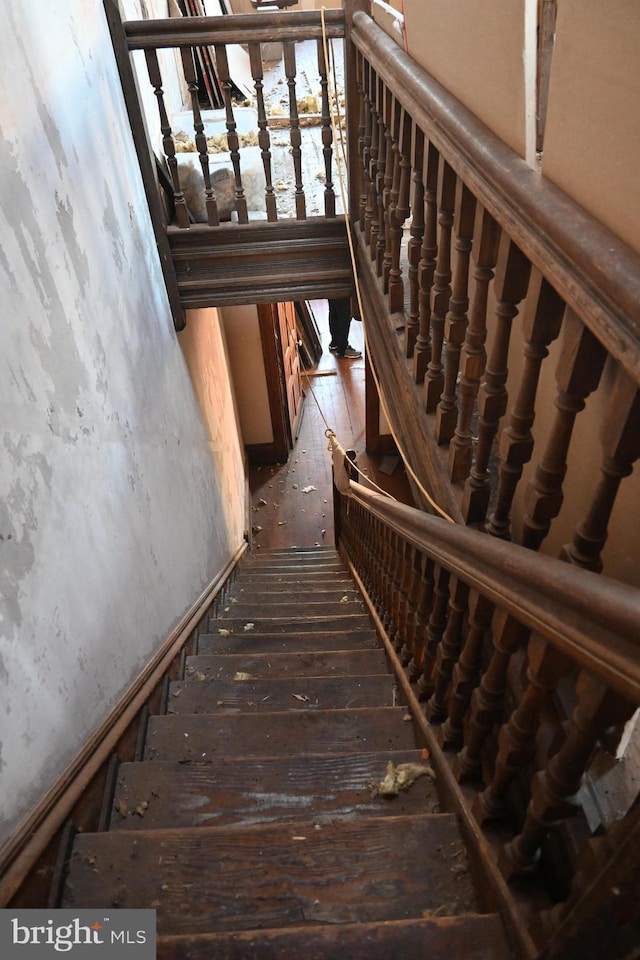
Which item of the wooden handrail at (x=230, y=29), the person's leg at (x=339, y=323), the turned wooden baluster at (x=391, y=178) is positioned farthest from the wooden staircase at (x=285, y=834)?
the person's leg at (x=339, y=323)

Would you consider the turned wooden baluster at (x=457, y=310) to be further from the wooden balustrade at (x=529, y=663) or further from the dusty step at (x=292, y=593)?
the dusty step at (x=292, y=593)

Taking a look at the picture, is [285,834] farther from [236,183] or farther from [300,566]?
[300,566]

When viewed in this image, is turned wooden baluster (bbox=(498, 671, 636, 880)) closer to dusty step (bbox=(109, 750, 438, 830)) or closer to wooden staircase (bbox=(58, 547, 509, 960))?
wooden staircase (bbox=(58, 547, 509, 960))

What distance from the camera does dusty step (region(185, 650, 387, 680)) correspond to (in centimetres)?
229

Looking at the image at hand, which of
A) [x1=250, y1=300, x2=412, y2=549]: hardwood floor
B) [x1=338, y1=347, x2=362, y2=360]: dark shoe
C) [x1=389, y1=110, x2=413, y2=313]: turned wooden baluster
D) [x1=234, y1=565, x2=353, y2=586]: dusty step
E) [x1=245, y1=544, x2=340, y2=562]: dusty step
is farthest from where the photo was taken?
[x1=338, y1=347, x2=362, y2=360]: dark shoe

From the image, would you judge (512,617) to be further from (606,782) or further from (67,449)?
(67,449)

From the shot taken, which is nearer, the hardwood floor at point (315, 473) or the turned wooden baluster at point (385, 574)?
the turned wooden baluster at point (385, 574)

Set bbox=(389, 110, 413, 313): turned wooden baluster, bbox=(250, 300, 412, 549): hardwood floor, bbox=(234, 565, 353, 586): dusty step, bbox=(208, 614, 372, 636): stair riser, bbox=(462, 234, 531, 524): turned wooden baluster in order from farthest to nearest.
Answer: bbox=(250, 300, 412, 549): hardwood floor
bbox=(234, 565, 353, 586): dusty step
bbox=(208, 614, 372, 636): stair riser
bbox=(389, 110, 413, 313): turned wooden baluster
bbox=(462, 234, 531, 524): turned wooden baluster

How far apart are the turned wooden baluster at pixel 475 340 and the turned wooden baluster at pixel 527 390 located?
0.56 feet

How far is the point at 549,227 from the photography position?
82cm

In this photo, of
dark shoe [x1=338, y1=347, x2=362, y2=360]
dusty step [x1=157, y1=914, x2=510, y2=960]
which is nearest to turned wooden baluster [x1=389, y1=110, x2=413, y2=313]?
dusty step [x1=157, y1=914, x2=510, y2=960]

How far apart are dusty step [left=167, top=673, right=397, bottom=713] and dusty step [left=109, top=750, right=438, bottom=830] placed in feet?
1.30

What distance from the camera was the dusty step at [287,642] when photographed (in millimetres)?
2572

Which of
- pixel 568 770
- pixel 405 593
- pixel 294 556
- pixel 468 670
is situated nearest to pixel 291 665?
pixel 405 593
